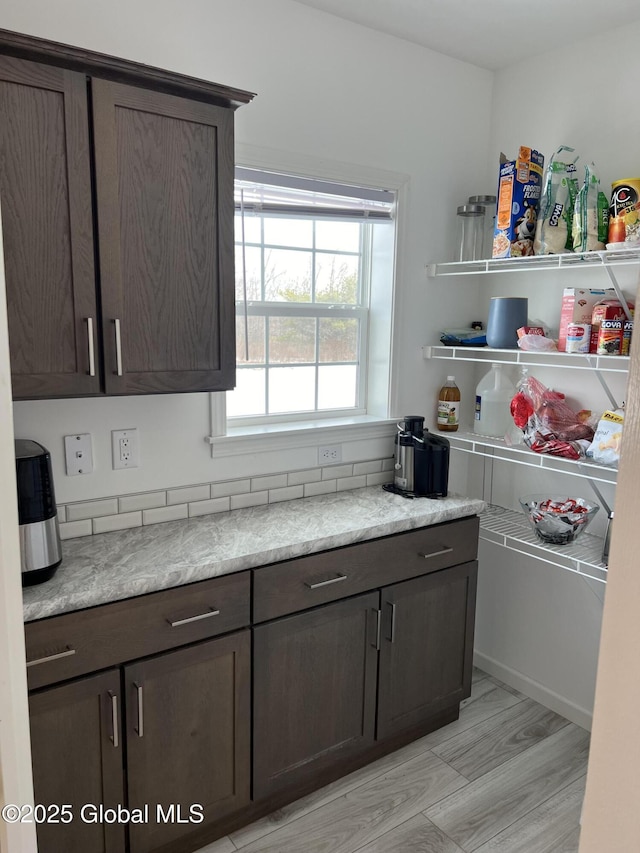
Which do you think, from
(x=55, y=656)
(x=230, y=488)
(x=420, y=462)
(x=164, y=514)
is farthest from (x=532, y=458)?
(x=55, y=656)

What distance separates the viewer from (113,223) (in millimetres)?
1713

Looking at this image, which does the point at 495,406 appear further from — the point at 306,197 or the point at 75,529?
the point at 75,529

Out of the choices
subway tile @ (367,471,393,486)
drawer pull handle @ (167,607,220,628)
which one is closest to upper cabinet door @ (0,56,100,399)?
drawer pull handle @ (167,607,220,628)

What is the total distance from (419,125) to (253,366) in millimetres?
1241

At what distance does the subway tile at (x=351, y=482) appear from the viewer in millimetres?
2619

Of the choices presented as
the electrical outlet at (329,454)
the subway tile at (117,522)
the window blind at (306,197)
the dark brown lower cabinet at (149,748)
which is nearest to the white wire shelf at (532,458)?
the electrical outlet at (329,454)

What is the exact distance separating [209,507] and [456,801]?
137cm

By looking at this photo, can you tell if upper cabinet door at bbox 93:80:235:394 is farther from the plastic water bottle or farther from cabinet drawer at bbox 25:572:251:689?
the plastic water bottle

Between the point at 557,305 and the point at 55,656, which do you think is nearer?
the point at 55,656

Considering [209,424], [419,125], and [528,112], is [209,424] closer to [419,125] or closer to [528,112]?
[419,125]

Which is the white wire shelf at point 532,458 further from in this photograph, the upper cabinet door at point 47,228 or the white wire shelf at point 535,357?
the upper cabinet door at point 47,228

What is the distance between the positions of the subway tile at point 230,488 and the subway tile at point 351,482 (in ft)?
1.41

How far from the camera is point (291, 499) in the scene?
2.49 meters

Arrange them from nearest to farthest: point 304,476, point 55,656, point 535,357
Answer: point 55,656 < point 304,476 < point 535,357
